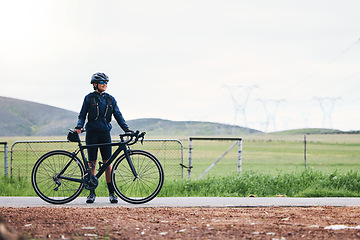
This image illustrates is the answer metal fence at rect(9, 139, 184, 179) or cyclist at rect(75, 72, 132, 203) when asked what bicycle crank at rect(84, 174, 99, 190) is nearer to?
cyclist at rect(75, 72, 132, 203)

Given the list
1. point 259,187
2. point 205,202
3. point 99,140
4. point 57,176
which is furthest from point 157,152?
point 57,176

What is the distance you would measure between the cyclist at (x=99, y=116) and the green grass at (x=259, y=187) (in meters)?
2.40

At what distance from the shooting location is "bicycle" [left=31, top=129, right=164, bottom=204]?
786 cm

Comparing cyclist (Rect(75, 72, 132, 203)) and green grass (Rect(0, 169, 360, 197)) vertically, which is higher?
cyclist (Rect(75, 72, 132, 203))

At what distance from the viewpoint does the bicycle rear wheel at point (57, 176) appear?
793cm

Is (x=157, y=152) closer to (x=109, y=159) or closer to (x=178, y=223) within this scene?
(x=109, y=159)

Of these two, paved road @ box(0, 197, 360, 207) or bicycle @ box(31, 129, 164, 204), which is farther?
paved road @ box(0, 197, 360, 207)

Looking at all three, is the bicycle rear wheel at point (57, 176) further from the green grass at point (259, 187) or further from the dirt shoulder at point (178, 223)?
the green grass at point (259, 187)

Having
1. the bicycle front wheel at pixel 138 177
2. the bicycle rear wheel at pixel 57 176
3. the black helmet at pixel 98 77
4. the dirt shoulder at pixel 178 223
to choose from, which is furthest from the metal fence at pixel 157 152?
the dirt shoulder at pixel 178 223

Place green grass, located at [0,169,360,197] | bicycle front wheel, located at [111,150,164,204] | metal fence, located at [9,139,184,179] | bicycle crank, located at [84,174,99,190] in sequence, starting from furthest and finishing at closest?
metal fence, located at [9,139,184,179] → green grass, located at [0,169,360,197] → bicycle crank, located at [84,174,99,190] → bicycle front wheel, located at [111,150,164,204]

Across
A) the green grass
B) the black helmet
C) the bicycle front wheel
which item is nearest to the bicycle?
the bicycle front wheel

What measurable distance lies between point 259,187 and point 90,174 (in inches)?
165

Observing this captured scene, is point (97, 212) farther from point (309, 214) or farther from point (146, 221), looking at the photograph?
point (309, 214)

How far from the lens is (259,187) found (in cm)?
1041
